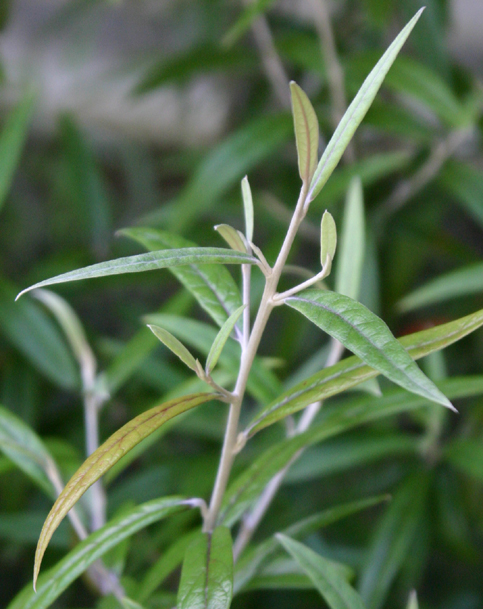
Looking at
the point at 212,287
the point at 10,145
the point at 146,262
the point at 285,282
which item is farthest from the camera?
the point at 285,282

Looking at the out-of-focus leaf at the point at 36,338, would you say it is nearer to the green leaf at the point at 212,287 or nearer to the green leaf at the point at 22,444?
the green leaf at the point at 22,444

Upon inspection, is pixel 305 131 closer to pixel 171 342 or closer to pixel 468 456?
pixel 171 342

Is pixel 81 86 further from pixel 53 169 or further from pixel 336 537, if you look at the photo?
pixel 336 537

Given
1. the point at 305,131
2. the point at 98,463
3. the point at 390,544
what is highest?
the point at 305,131

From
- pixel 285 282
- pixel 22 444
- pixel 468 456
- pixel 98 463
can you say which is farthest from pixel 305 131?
pixel 285 282

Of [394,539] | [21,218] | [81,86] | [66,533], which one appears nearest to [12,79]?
[81,86]

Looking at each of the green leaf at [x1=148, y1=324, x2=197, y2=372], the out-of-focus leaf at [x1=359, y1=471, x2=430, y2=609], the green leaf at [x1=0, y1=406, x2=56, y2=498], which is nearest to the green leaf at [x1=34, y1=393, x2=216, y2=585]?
the green leaf at [x1=148, y1=324, x2=197, y2=372]
